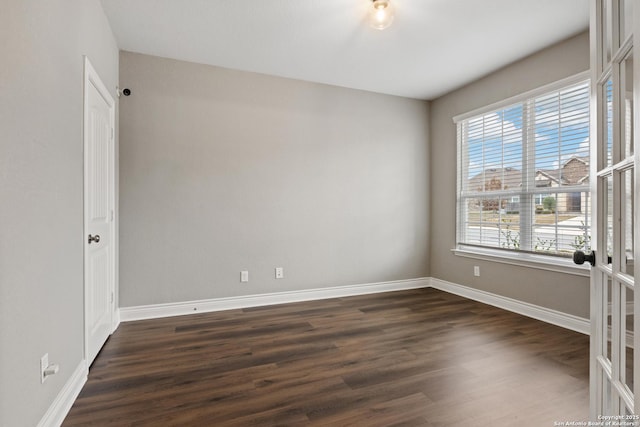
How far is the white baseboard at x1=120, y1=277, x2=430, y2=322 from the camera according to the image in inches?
128

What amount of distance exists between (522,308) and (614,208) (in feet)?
9.19

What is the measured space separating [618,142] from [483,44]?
2541mm

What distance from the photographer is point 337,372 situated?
2.17 meters

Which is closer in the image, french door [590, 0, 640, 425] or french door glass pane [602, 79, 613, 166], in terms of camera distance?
french door [590, 0, 640, 425]

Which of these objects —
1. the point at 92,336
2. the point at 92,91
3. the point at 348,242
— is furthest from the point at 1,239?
the point at 348,242

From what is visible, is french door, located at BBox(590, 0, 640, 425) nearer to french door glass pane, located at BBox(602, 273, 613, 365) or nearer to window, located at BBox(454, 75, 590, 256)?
french door glass pane, located at BBox(602, 273, 613, 365)

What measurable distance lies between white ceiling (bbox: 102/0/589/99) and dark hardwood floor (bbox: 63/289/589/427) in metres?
2.71

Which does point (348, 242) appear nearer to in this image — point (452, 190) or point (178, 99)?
point (452, 190)

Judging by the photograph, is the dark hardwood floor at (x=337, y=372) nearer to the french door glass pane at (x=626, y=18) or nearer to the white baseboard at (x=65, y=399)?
the white baseboard at (x=65, y=399)

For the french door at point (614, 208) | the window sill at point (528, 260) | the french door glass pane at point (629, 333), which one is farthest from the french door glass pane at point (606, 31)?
the window sill at point (528, 260)

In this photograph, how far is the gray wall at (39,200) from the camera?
123 centimetres

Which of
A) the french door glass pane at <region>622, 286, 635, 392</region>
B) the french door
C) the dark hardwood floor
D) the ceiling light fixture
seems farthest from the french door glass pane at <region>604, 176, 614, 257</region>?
the ceiling light fixture

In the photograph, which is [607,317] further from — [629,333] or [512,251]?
[512,251]

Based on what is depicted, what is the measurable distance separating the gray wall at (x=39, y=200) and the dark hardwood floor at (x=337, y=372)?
0.51 m
